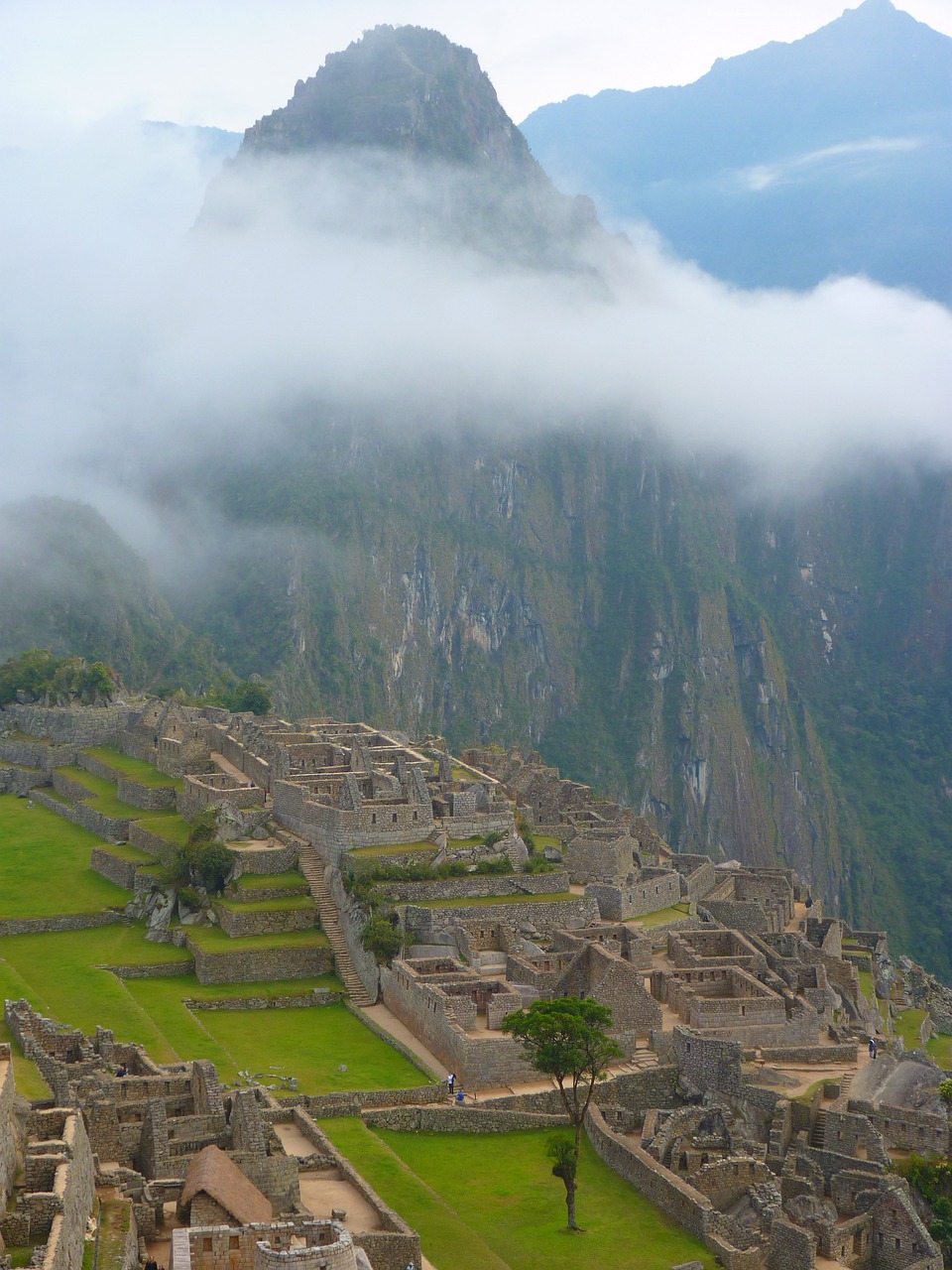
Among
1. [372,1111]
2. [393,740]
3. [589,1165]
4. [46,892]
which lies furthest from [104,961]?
[393,740]

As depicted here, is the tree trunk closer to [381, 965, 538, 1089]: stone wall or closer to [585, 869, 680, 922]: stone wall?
[381, 965, 538, 1089]: stone wall

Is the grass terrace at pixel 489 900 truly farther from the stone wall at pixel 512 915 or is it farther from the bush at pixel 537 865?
the bush at pixel 537 865

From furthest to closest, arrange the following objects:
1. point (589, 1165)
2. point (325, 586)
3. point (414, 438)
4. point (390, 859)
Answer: point (414, 438)
point (325, 586)
point (390, 859)
point (589, 1165)

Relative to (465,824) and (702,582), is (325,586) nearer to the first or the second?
(702,582)

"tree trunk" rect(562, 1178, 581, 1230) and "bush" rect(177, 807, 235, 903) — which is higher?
"bush" rect(177, 807, 235, 903)

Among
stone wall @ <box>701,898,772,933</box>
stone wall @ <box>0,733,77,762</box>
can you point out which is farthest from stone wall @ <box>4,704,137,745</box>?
stone wall @ <box>701,898,772,933</box>

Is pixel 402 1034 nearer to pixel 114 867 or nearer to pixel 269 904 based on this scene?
pixel 269 904

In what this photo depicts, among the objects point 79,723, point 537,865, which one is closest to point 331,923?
point 537,865
